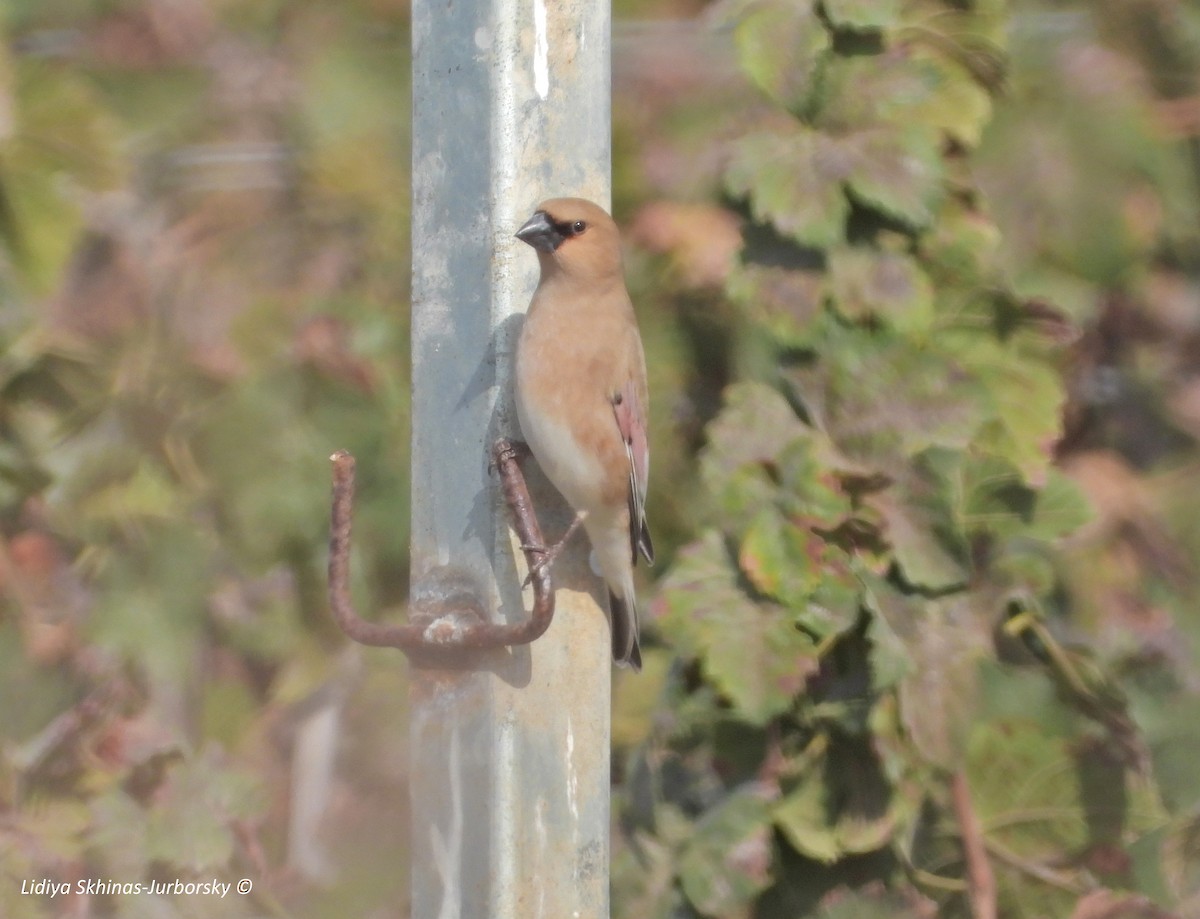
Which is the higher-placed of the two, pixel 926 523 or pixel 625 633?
pixel 926 523

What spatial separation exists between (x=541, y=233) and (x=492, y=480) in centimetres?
32

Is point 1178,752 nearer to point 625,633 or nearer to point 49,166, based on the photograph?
point 625,633

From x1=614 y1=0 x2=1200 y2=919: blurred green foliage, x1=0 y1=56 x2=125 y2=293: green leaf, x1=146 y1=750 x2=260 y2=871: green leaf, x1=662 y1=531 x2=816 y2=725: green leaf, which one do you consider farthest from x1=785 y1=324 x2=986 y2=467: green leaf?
x1=0 y1=56 x2=125 y2=293: green leaf

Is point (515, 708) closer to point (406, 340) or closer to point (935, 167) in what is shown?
point (935, 167)

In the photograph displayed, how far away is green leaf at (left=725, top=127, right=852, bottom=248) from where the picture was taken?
2.70 metres

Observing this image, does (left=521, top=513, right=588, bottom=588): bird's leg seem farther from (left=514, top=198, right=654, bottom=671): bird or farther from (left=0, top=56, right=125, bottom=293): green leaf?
(left=0, top=56, right=125, bottom=293): green leaf

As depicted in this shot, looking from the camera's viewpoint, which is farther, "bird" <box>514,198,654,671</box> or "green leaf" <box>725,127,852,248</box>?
"green leaf" <box>725,127,852,248</box>

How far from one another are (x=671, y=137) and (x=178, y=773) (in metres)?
1.69

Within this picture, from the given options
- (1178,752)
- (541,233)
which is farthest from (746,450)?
(1178,752)

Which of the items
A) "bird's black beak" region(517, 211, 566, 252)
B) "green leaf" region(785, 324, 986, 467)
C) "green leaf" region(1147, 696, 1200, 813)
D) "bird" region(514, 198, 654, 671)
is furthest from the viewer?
"green leaf" region(1147, 696, 1200, 813)

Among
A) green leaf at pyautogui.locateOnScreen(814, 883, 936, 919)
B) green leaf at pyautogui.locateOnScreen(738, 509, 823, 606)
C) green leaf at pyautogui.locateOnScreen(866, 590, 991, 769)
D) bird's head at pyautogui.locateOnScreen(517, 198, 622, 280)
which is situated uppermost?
bird's head at pyautogui.locateOnScreen(517, 198, 622, 280)

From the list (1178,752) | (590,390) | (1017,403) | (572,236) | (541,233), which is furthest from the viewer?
(1178,752)

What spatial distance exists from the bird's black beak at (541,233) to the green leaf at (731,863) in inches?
42.2

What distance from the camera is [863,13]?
2.74 m
